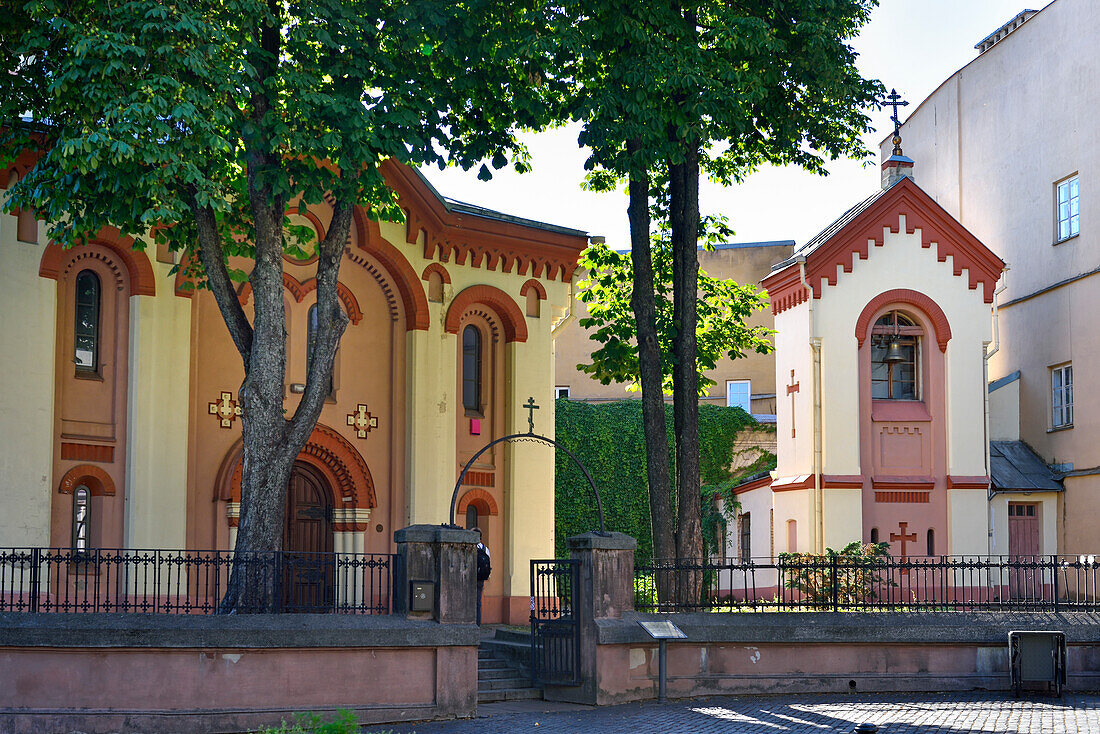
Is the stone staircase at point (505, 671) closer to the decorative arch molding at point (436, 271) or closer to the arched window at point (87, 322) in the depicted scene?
the decorative arch molding at point (436, 271)

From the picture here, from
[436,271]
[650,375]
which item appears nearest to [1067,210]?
[650,375]

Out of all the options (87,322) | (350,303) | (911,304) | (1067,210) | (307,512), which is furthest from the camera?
(1067,210)

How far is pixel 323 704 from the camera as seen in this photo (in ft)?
48.9

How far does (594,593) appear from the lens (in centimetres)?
1708

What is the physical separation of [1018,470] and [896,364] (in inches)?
162

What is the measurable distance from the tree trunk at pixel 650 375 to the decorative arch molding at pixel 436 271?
427cm

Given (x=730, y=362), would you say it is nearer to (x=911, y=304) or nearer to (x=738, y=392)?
(x=738, y=392)

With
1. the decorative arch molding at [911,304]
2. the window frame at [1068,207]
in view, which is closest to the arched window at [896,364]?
the decorative arch molding at [911,304]

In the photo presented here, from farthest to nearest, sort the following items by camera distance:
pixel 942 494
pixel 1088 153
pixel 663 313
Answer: pixel 1088 153 → pixel 942 494 → pixel 663 313

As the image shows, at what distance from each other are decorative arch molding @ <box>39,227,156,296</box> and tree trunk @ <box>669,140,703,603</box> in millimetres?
8165

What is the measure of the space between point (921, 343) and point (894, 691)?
34.2ft

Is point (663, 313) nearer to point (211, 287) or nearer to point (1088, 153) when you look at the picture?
point (211, 287)

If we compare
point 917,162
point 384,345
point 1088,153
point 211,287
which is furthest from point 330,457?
point 917,162

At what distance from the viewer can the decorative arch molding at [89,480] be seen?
19031 mm
